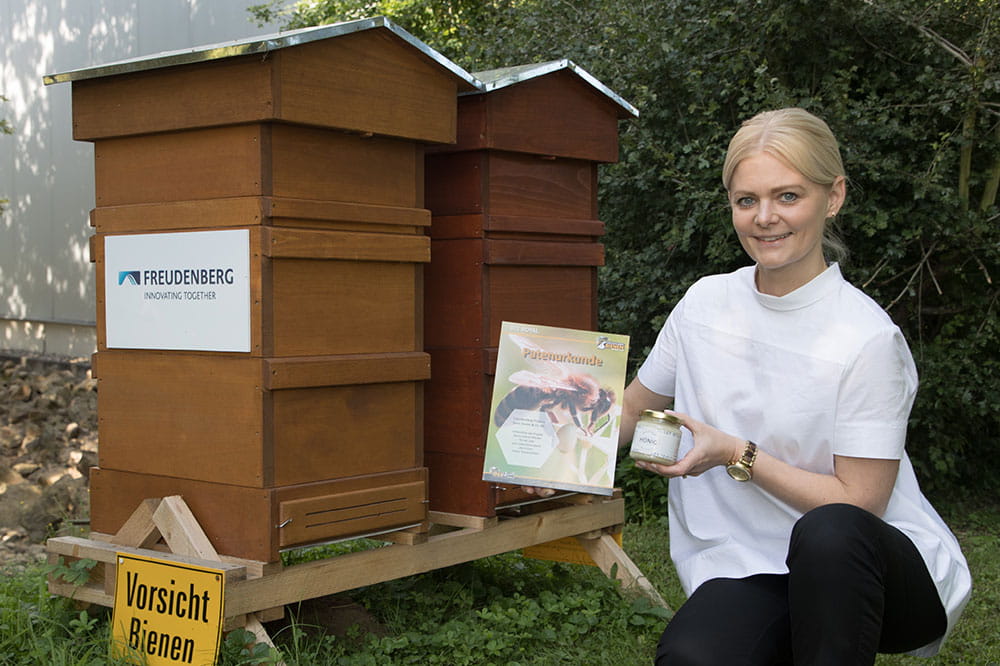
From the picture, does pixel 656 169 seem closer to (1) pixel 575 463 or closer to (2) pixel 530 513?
(2) pixel 530 513

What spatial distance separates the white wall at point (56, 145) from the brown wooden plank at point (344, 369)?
7.63 meters

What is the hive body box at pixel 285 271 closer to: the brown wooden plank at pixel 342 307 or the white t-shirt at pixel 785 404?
the brown wooden plank at pixel 342 307

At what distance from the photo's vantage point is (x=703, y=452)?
7.37 feet

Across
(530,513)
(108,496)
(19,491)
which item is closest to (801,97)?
(530,513)

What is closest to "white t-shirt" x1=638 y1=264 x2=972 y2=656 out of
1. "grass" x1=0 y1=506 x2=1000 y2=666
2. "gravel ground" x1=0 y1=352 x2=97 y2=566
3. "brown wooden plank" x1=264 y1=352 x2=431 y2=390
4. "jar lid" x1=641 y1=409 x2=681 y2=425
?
"jar lid" x1=641 y1=409 x2=681 y2=425

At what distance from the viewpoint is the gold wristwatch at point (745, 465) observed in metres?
2.26

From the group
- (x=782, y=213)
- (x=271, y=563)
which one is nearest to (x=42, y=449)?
(x=271, y=563)

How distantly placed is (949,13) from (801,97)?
808 mm

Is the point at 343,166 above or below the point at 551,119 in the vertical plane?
below

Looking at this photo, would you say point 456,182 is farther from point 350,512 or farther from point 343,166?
point 350,512

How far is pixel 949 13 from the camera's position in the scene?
5340mm

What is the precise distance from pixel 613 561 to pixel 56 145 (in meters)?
8.52

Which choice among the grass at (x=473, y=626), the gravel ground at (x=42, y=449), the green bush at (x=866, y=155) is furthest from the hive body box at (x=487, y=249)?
the green bush at (x=866, y=155)

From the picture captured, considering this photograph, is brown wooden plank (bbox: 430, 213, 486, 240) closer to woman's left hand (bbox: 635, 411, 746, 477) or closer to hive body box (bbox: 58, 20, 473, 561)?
hive body box (bbox: 58, 20, 473, 561)
